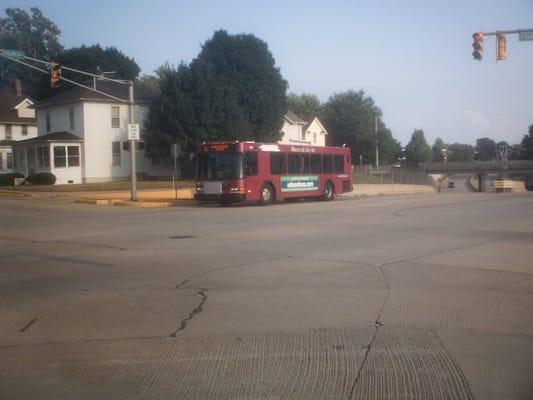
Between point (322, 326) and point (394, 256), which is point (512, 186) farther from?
point (322, 326)

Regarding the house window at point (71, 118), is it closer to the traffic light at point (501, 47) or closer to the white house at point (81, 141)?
the white house at point (81, 141)

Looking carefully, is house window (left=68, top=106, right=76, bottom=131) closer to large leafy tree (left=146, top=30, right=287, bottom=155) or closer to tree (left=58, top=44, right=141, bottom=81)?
large leafy tree (left=146, top=30, right=287, bottom=155)

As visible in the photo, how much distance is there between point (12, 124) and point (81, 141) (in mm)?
19222

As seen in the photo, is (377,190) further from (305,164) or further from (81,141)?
(81,141)

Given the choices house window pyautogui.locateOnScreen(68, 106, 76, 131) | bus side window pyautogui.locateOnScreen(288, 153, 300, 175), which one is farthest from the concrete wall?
house window pyautogui.locateOnScreen(68, 106, 76, 131)

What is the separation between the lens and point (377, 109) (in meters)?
106

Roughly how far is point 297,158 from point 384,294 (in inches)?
894

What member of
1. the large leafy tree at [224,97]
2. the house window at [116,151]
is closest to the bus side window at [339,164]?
the large leafy tree at [224,97]

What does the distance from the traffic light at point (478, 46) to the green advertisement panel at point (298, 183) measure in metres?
11.7

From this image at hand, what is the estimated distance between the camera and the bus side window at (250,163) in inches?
1084

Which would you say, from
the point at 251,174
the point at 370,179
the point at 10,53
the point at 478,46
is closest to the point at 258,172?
the point at 251,174

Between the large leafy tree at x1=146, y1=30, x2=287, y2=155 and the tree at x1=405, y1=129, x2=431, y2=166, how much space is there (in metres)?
79.3

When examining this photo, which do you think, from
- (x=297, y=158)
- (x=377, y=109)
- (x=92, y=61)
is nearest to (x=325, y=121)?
(x=377, y=109)

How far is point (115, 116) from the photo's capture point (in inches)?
1895
